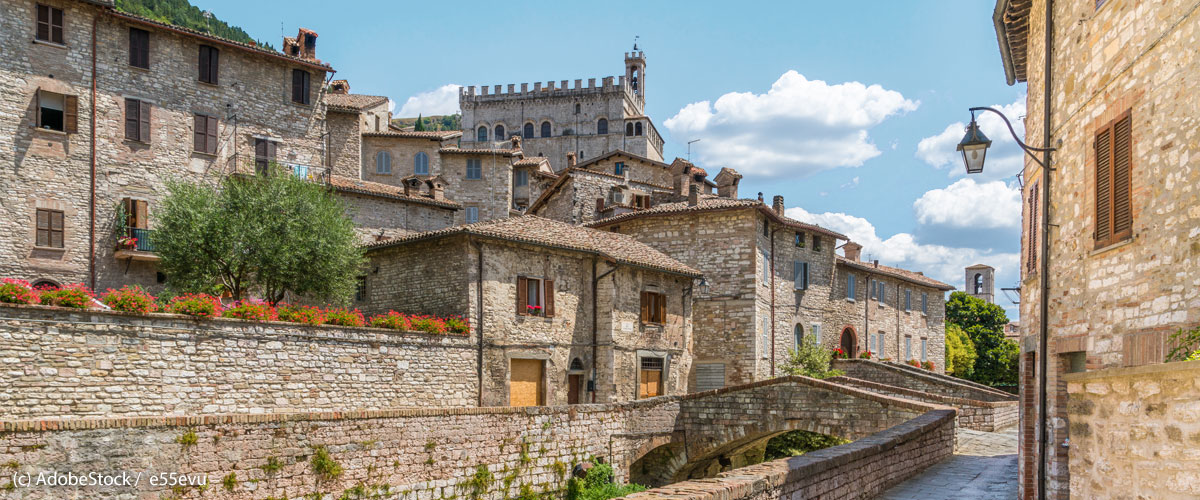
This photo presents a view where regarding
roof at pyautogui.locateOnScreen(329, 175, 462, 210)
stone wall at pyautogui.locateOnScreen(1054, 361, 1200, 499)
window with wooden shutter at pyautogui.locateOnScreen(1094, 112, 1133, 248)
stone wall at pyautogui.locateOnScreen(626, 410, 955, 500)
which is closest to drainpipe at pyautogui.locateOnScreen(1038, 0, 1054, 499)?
stone wall at pyautogui.locateOnScreen(1054, 361, 1200, 499)

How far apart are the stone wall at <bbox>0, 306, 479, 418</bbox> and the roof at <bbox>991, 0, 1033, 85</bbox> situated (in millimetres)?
15303

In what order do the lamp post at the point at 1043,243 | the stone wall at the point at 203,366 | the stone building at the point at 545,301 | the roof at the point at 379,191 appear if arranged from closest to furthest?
the lamp post at the point at 1043,243
the stone wall at the point at 203,366
the stone building at the point at 545,301
the roof at the point at 379,191

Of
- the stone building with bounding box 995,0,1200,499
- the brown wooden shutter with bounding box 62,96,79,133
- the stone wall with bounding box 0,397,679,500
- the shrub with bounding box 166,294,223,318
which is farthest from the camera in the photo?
the brown wooden shutter with bounding box 62,96,79,133

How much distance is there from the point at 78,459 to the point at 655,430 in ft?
50.1

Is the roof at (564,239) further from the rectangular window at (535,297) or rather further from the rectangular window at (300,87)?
the rectangular window at (300,87)

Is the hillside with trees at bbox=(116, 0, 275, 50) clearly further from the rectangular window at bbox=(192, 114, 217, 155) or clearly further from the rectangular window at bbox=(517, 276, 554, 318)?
the rectangular window at bbox=(517, 276, 554, 318)

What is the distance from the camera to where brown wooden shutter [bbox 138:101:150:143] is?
2838 cm

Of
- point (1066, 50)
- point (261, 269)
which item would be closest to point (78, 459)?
point (261, 269)

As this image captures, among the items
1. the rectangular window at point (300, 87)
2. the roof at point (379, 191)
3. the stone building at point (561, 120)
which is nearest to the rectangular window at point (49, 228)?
the roof at point (379, 191)

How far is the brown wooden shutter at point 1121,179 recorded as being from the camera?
9.25 metres

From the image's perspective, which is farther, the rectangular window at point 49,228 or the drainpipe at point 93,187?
the drainpipe at point 93,187

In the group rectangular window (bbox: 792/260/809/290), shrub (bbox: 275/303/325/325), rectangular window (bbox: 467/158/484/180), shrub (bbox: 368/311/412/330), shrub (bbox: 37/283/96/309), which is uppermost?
rectangular window (bbox: 467/158/484/180)

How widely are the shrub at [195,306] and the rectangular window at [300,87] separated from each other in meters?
16.1

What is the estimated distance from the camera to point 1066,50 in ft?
36.7
